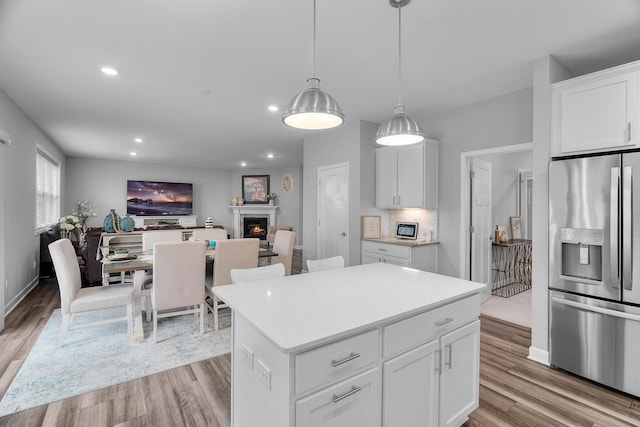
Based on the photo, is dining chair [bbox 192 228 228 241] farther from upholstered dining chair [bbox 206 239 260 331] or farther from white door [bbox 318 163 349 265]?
white door [bbox 318 163 349 265]

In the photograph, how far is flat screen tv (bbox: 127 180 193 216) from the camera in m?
8.84

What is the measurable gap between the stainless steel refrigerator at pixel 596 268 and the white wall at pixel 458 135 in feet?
3.69

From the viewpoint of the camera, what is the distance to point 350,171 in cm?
480

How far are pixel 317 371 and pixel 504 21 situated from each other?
268 cm

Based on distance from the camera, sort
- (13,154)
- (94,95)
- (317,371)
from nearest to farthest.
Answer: (317,371) < (94,95) < (13,154)

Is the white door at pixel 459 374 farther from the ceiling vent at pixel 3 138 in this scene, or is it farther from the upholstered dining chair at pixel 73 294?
the ceiling vent at pixel 3 138

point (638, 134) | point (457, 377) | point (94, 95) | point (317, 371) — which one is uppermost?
point (94, 95)

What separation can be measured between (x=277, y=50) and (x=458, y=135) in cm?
274

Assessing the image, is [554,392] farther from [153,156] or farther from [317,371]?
[153,156]

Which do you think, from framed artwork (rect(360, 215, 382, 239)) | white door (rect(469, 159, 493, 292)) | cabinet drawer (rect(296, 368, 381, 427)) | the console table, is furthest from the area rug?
the console table

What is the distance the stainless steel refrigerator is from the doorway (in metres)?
1.12

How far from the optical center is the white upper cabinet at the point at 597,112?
2.32 m

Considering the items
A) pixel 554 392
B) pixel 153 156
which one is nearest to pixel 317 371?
pixel 554 392

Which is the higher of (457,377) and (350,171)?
(350,171)
